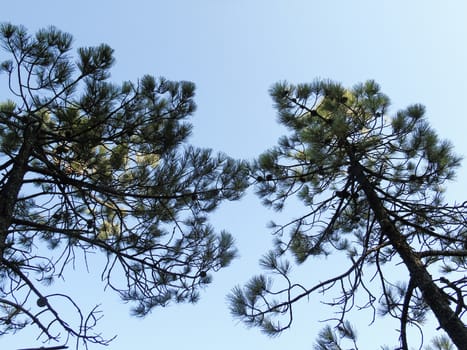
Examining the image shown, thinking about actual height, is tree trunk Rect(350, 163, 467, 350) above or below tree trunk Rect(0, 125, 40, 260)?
below

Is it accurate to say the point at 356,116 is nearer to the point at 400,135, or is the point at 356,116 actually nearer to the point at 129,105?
the point at 400,135

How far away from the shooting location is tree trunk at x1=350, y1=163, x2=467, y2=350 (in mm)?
4098

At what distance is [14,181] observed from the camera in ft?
14.8

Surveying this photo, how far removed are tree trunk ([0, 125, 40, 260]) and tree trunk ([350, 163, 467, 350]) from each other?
363cm

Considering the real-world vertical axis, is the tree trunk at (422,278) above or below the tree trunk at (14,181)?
below

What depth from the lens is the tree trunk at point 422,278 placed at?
4.10 m

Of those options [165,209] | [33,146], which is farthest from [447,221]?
[33,146]

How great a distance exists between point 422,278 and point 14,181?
13.3 feet

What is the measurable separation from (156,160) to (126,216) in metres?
0.79

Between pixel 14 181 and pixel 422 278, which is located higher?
pixel 14 181

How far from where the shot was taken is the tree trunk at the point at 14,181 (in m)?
4.19

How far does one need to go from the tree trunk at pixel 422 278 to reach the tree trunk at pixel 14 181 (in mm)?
3628

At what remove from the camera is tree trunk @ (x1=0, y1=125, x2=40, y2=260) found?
419 cm

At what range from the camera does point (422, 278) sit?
14.8ft
